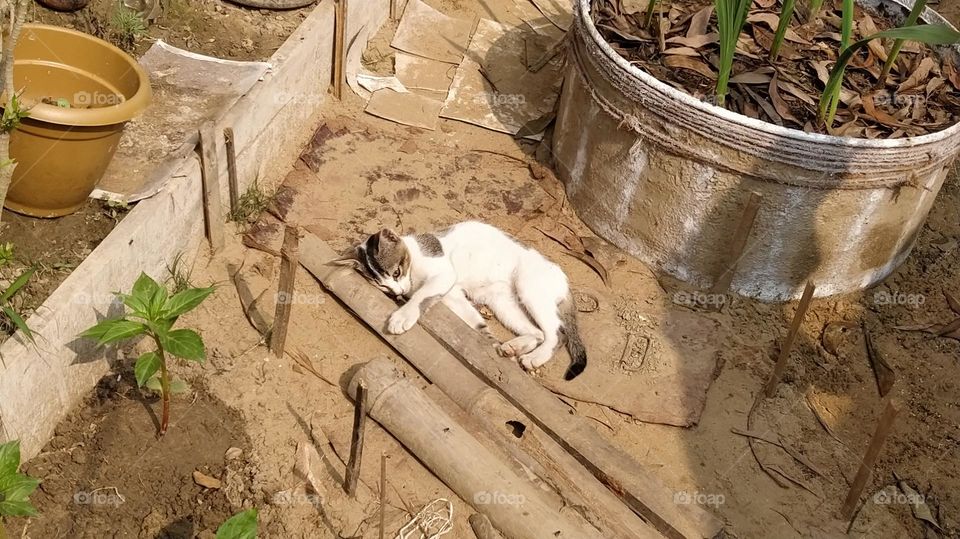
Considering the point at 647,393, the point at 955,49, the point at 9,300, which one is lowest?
the point at 647,393

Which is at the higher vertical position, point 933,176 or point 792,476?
point 933,176

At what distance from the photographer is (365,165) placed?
5.32m

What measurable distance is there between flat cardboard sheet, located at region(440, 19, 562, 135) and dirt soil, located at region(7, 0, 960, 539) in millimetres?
335

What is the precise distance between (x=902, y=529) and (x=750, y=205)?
5.40 ft

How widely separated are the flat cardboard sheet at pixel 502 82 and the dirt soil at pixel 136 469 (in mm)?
2882

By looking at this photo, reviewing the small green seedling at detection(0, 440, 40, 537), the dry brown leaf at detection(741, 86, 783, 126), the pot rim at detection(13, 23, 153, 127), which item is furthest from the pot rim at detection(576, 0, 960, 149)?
the small green seedling at detection(0, 440, 40, 537)

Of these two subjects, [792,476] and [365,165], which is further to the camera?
[365,165]

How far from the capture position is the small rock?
3.46 metres

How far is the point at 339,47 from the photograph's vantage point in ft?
18.3

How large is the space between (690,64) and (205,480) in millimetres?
3257

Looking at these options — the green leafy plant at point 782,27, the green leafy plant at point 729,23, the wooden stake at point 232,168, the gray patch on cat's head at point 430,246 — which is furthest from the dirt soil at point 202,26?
the green leafy plant at point 782,27

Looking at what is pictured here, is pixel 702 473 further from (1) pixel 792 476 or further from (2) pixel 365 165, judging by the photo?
(2) pixel 365 165

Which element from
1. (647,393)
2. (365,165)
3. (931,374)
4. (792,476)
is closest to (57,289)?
(365,165)

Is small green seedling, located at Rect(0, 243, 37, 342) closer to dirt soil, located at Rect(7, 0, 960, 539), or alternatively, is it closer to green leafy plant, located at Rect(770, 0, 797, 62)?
dirt soil, located at Rect(7, 0, 960, 539)
